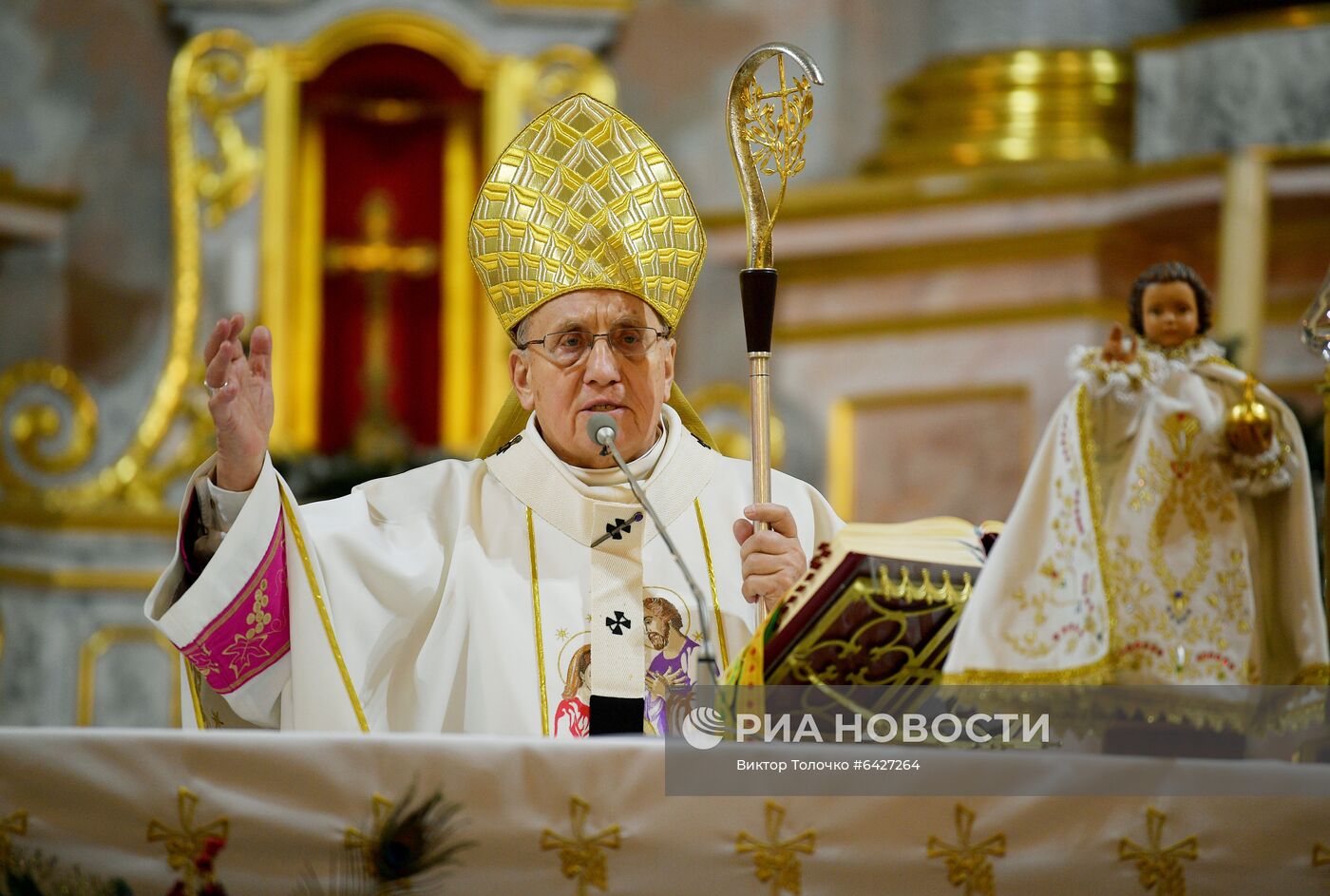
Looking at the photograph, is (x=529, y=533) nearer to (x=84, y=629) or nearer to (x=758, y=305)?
(x=758, y=305)

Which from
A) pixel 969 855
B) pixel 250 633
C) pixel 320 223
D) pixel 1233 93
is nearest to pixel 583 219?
pixel 250 633

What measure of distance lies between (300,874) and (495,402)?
5.87 metres

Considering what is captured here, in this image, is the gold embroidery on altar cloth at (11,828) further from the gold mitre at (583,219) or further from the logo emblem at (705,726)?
the gold mitre at (583,219)

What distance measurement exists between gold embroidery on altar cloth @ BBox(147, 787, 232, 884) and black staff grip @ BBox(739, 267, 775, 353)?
1.20 metres

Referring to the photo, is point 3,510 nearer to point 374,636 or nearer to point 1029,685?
point 374,636

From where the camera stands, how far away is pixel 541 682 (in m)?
3.38

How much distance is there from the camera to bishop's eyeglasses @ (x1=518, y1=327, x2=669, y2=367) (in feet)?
11.6

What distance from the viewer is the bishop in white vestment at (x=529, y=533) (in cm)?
309

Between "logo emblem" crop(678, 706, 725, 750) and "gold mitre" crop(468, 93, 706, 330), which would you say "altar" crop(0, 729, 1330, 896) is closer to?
"logo emblem" crop(678, 706, 725, 750)

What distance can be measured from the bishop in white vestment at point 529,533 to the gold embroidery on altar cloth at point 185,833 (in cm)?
85

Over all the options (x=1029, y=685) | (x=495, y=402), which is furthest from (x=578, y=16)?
(x=1029, y=685)

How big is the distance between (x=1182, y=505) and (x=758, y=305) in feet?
3.03

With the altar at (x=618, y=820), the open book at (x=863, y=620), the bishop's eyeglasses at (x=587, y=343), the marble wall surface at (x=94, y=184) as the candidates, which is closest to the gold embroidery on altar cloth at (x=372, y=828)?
the altar at (x=618, y=820)

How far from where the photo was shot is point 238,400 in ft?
9.79
